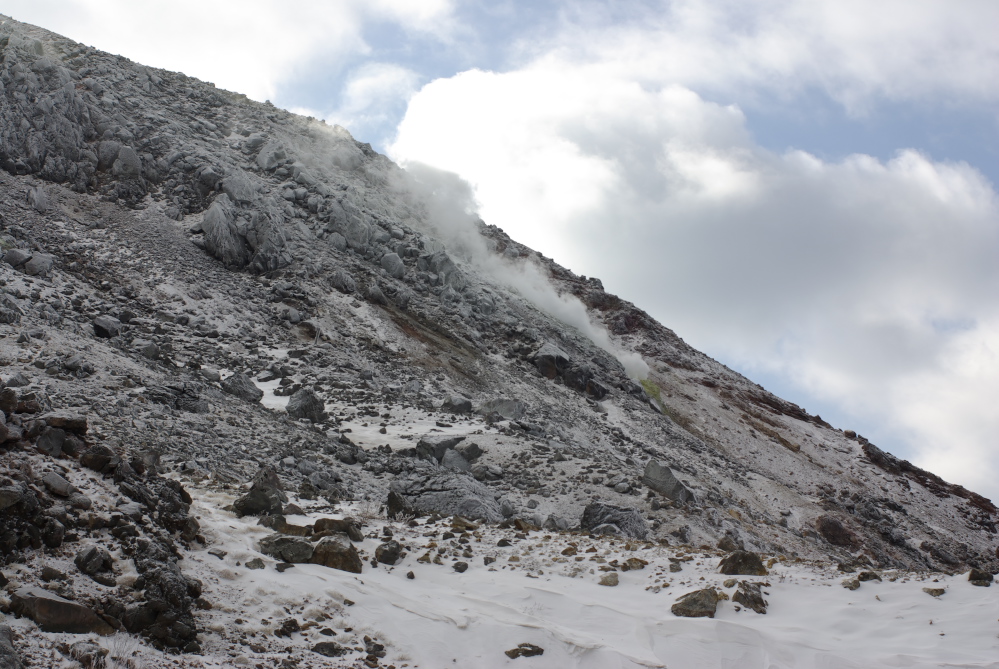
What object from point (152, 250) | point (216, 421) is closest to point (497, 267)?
point (152, 250)

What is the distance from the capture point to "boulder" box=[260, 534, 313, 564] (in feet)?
30.2

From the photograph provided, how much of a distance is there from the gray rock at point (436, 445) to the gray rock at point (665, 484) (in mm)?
5593

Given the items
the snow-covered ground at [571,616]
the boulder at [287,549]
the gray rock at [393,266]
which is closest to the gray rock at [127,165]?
the gray rock at [393,266]

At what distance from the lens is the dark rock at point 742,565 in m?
10.4

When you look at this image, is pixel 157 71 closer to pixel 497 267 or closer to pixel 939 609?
pixel 497 267

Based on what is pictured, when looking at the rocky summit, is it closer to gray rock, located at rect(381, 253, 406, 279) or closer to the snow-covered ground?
the snow-covered ground

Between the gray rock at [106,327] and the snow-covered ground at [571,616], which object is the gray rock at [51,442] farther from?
the gray rock at [106,327]

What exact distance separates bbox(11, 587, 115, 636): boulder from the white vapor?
39.4m

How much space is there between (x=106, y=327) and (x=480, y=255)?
29548 mm

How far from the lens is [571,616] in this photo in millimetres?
8992

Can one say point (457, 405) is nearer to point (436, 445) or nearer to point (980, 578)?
point (436, 445)

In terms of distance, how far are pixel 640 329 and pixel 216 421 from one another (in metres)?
40.2

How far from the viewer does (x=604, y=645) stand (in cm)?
797

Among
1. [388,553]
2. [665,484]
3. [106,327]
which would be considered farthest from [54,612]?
[106,327]
